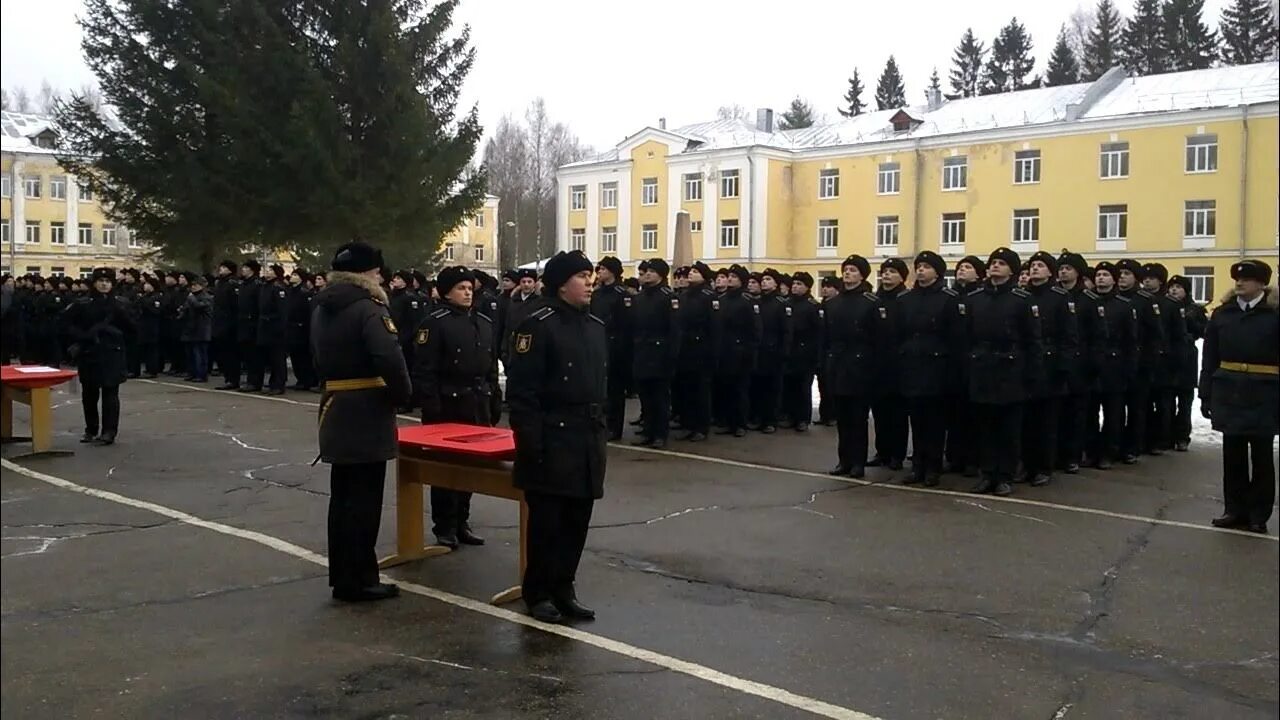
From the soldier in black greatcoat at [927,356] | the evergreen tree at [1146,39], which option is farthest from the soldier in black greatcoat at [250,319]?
the evergreen tree at [1146,39]

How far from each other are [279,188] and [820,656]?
21.5 m

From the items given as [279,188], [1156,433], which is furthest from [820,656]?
[279,188]

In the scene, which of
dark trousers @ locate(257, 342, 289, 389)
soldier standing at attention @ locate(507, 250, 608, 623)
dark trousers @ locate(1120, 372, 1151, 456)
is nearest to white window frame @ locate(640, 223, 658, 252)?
dark trousers @ locate(257, 342, 289, 389)

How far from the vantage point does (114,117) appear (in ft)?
85.6

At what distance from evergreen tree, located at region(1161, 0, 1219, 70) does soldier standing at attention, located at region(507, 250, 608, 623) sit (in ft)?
10.4

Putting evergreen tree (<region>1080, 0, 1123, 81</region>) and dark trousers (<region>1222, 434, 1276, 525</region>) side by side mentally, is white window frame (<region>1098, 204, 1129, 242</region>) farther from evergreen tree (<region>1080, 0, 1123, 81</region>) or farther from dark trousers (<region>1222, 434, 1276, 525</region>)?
evergreen tree (<region>1080, 0, 1123, 81</region>)

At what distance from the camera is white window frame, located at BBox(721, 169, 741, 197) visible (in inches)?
1986

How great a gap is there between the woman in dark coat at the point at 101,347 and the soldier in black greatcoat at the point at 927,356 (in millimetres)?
7772

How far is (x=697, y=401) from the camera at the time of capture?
42.1 feet

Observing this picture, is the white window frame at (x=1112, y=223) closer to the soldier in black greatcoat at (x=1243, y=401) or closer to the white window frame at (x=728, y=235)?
the white window frame at (x=728, y=235)

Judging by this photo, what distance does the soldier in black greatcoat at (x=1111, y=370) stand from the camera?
1115 cm

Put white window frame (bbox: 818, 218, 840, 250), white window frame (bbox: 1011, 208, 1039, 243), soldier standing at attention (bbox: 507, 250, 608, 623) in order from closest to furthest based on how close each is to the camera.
Answer: soldier standing at attention (bbox: 507, 250, 608, 623), white window frame (bbox: 1011, 208, 1039, 243), white window frame (bbox: 818, 218, 840, 250)

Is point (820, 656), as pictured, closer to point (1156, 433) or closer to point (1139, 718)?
point (1139, 718)

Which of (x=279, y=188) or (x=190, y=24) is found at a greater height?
(x=190, y=24)
